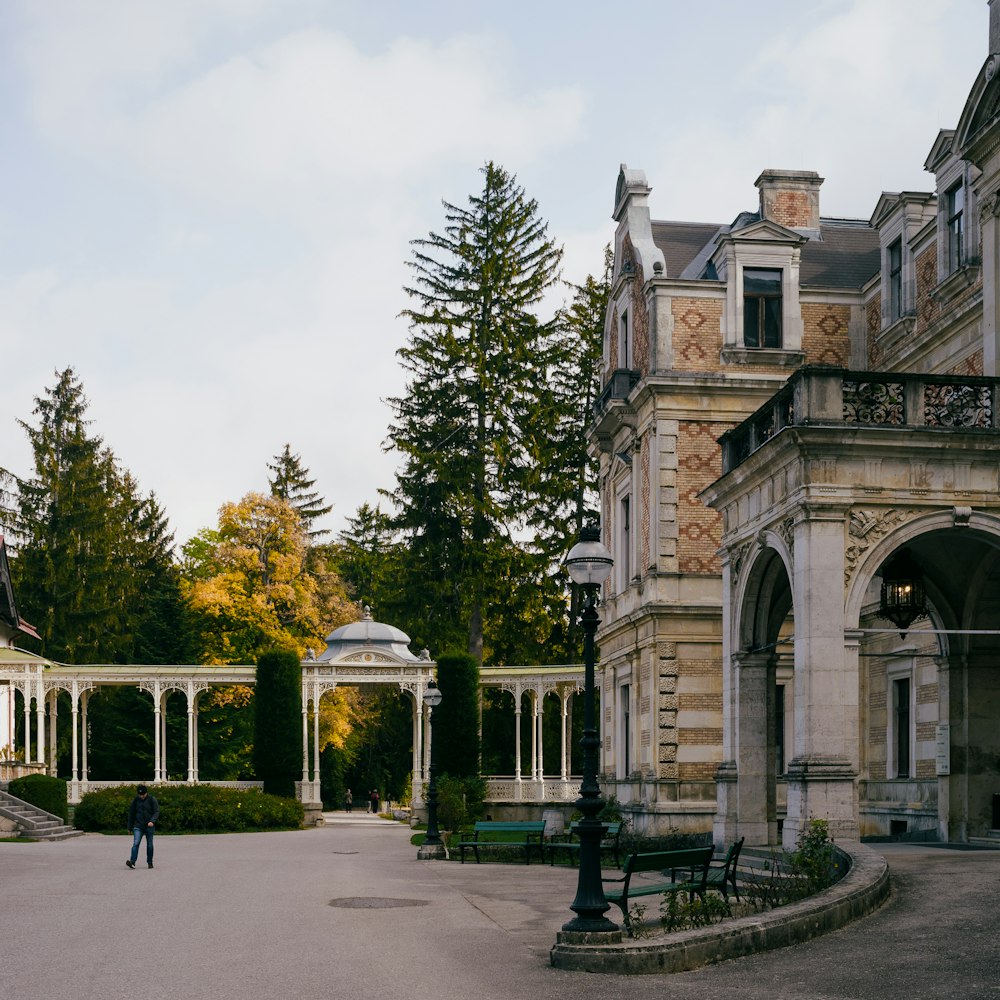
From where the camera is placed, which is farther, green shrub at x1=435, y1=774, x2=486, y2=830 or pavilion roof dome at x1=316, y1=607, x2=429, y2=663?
pavilion roof dome at x1=316, y1=607, x2=429, y2=663

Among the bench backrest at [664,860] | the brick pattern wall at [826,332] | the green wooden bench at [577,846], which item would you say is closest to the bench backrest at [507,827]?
the green wooden bench at [577,846]

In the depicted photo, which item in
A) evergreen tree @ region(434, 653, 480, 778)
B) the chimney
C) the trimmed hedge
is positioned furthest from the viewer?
evergreen tree @ region(434, 653, 480, 778)

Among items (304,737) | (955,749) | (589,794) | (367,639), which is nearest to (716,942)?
(589,794)

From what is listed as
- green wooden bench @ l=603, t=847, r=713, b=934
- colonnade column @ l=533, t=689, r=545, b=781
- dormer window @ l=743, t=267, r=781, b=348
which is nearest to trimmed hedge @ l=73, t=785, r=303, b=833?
colonnade column @ l=533, t=689, r=545, b=781

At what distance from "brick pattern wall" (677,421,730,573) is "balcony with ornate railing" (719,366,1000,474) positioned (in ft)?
37.7

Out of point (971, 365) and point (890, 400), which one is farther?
point (971, 365)

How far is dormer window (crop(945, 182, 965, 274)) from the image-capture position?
83.6ft

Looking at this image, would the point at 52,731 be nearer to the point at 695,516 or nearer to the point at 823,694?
the point at 695,516

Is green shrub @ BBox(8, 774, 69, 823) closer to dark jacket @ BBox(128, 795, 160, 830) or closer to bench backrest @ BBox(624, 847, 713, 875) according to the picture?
dark jacket @ BBox(128, 795, 160, 830)

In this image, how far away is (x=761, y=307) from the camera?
3138cm

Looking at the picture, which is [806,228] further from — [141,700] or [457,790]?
[141,700]

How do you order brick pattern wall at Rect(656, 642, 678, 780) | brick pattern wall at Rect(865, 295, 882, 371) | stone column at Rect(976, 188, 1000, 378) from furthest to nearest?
1. brick pattern wall at Rect(865, 295, 882, 371)
2. brick pattern wall at Rect(656, 642, 678, 780)
3. stone column at Rect(976, 188, 1000, 378)

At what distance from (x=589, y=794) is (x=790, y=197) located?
78.7 feet

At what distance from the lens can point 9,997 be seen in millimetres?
10898
